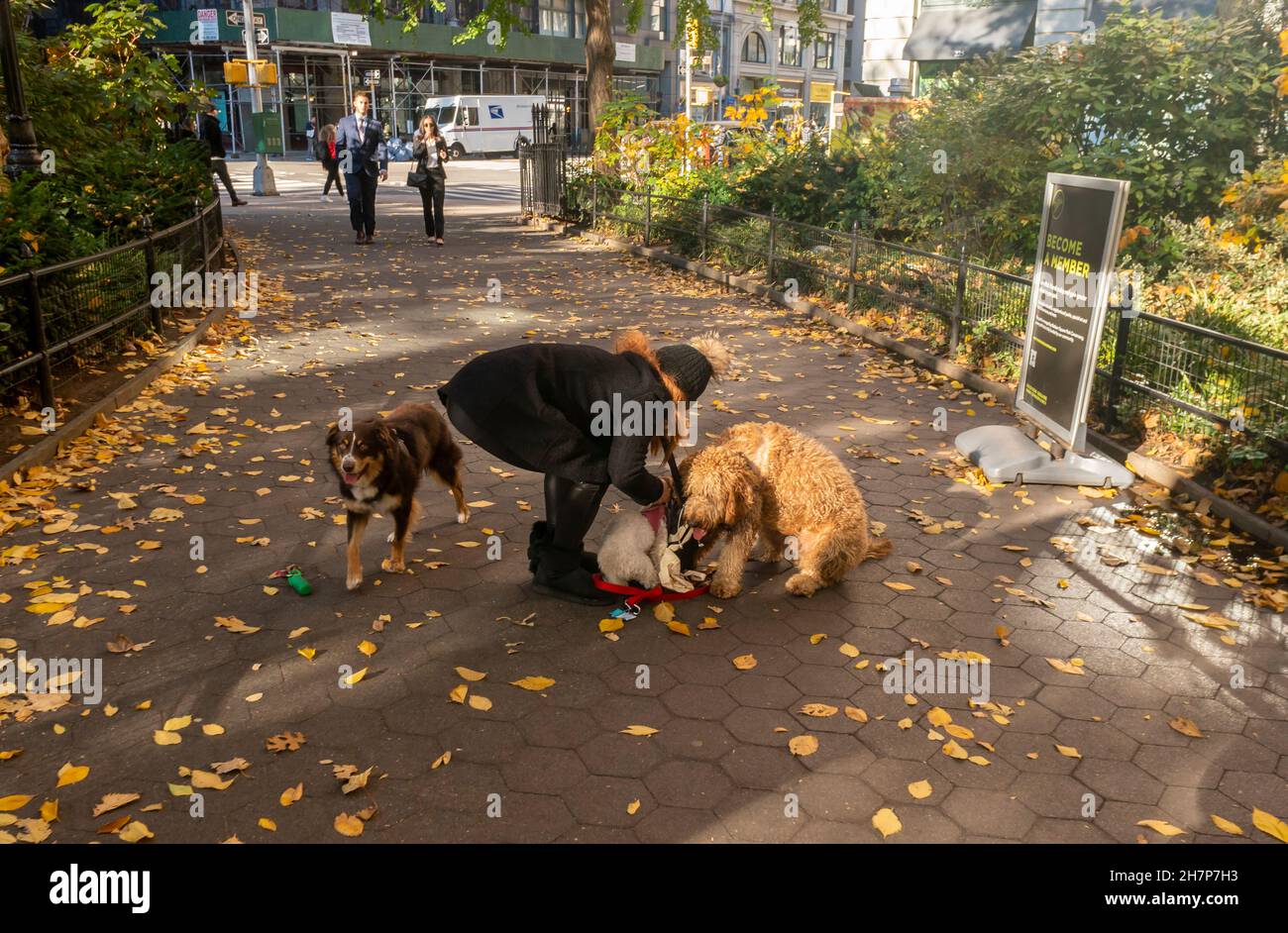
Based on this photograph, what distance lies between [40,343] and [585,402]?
17.6ft

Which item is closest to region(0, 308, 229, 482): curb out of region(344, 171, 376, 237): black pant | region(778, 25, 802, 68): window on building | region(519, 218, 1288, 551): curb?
region(344, 171, 376, 237): black pant

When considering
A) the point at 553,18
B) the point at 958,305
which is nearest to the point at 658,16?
the point at 553,18

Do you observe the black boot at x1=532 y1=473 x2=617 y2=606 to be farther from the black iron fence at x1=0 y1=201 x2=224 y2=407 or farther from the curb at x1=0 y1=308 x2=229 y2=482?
the black iron fence at x1=0 y1=201 x2=224 y2=407

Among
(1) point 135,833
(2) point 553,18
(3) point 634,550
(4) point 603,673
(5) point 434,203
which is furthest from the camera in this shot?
(2) point 553,18

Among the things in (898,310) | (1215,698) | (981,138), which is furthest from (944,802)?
(981,138)

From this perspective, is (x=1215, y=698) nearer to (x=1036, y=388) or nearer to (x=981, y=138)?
(x=1036, y=388)

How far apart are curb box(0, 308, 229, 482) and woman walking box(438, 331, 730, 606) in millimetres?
3767

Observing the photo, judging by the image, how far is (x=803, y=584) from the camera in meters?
5.37

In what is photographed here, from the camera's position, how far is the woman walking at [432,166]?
17.6m

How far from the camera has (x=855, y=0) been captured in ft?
276

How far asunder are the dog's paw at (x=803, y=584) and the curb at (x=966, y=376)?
3094 millimetres

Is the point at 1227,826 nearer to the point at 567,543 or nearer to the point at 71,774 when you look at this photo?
the point at 567,543

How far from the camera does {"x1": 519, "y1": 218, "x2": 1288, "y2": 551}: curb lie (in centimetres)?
634

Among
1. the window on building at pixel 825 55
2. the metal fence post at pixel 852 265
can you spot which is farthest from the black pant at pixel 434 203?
the window on building at pixel 825 55
